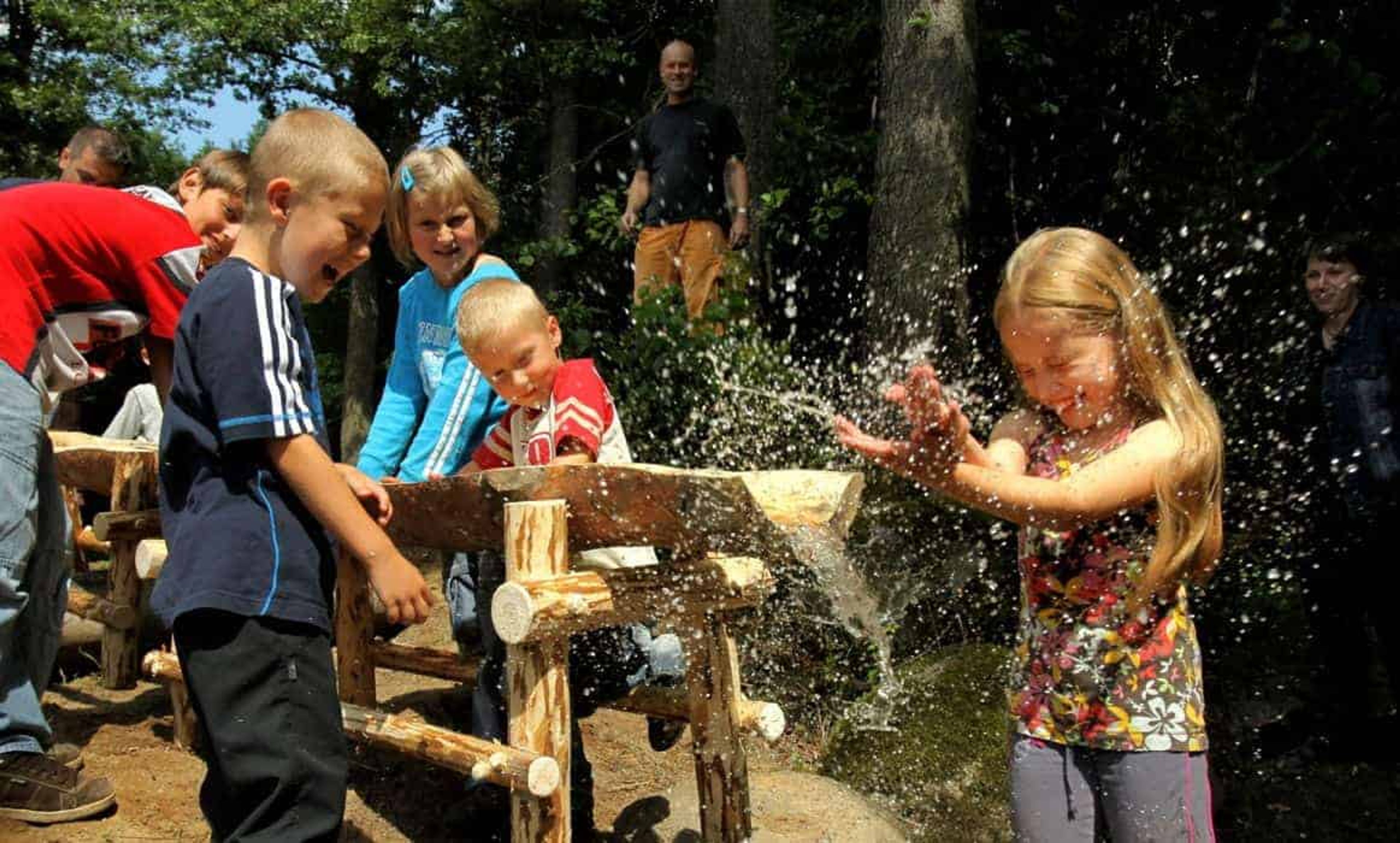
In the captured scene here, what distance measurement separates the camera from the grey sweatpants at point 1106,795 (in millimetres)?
2400

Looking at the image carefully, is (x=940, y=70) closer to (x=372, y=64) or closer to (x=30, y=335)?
(x=30, y=335)

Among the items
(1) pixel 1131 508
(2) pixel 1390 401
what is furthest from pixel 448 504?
(2) pixel 1390 401

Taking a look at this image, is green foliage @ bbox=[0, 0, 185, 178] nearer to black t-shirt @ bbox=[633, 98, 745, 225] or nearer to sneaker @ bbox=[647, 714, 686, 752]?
black t-shirt @ bbox=[633, 98, 745, 225]

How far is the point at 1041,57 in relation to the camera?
831 centimetres

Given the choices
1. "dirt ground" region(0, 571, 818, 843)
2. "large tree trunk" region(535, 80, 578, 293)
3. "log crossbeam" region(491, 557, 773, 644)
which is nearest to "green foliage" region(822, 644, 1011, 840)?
"dirt ground" region(0, 571, 818, 843)

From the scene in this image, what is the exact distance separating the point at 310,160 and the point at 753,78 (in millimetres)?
5543

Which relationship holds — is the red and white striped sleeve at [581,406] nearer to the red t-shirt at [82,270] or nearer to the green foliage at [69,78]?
the red t-shirt at [82,270]

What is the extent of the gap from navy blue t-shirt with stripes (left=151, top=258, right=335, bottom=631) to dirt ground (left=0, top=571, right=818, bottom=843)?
185cm

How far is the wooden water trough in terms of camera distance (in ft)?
8.69

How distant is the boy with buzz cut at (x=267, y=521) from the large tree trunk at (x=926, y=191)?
4094mm

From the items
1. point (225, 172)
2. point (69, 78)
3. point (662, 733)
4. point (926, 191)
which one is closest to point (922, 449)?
point (662, 733)

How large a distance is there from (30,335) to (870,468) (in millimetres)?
3685

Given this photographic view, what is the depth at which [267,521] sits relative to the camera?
2.45 m

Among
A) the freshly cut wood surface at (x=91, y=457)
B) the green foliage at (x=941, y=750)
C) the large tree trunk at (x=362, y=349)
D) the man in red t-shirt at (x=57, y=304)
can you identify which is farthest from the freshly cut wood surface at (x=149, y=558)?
the large tree trunk at (x=362, y=349)
